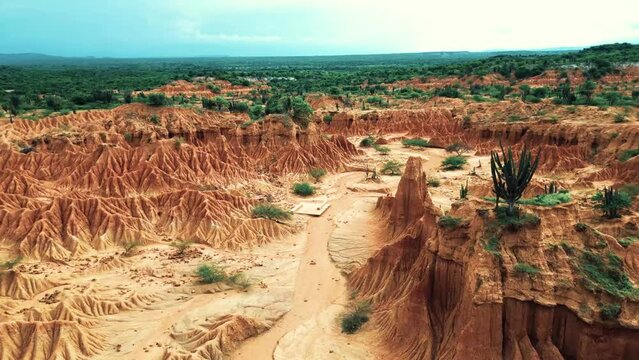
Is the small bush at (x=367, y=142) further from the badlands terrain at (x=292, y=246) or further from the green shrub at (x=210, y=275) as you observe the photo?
the green shrub at (x=210, y=275)

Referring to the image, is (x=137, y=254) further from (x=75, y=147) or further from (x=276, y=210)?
(x=75, y=147)

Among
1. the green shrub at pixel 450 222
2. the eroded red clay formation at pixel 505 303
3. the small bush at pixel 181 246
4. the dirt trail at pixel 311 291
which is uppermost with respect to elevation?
the green shrub at pixel 450 222

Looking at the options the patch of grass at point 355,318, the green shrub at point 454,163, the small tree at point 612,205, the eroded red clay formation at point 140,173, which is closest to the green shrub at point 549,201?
the small tree at point 612,205

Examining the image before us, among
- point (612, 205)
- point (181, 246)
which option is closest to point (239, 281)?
point (181, 246)

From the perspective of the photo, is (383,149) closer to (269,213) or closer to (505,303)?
(269,213)

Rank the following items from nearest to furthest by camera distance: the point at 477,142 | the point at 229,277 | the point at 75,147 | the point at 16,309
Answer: the point at 16,309, the point at 229,277, the point at 75,147, the point at 477,142

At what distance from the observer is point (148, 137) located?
39469mm

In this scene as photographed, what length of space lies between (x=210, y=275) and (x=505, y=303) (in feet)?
50.5

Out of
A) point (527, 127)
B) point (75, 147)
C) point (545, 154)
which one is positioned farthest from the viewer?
point (527, 127)

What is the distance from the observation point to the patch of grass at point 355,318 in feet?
62.0

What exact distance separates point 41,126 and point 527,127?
50.7 m

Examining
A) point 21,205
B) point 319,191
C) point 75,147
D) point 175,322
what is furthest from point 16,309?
point 319,191

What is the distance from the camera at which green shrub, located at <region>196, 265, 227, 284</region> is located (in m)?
23.6

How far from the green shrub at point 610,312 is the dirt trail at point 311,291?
11.4 meters
